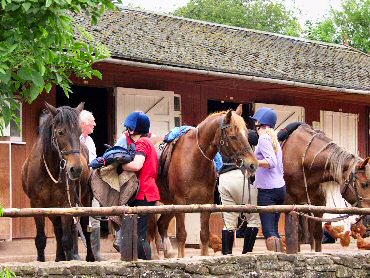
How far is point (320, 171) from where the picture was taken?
40.9ft

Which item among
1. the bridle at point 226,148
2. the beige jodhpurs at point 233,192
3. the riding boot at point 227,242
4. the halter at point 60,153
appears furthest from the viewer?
the beige jodhpurs at point 233,192

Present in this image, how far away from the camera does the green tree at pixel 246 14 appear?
56500mm

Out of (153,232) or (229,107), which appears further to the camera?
(229,107)

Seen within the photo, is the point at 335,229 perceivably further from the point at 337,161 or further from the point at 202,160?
the point at 202,160

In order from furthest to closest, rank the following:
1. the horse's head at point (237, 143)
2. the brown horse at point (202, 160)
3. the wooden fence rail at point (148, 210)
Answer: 1. the brown horse at point (202, 160)
2. the horse's head at point (237, 143)
3. the wooden fence rail at point (148, 210)

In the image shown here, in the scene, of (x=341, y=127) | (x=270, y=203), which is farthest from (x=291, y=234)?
(x=341, y=127)

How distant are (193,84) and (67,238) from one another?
24.3ft

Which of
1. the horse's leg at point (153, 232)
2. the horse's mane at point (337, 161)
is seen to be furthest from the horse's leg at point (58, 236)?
the horse's mane at point (337, 161)

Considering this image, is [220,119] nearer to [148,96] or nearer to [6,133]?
[6,133]

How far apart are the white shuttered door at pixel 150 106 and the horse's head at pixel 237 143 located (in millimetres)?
4652

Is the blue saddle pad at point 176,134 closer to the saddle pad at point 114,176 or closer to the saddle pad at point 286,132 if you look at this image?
the saddle pad at point 114,176

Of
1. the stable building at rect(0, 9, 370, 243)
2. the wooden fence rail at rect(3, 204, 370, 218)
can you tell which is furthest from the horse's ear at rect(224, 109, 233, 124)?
the stable building at rect(0, 9, 370, 243)

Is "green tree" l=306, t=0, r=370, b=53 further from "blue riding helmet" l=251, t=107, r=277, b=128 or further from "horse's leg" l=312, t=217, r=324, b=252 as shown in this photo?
"blue riding helmet" l=251, t=107, r=277, b=128

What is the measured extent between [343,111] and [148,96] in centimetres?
559
